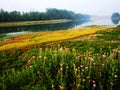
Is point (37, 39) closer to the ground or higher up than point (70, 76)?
closer to the ground

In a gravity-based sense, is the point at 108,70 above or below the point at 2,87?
above

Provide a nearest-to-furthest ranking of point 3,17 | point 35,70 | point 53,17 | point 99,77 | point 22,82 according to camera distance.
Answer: point 99,77
point 22,82
point 35,70
point 3,17
point 53,17

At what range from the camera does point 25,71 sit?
8922 millimetres

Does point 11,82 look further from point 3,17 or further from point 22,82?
point 3,17

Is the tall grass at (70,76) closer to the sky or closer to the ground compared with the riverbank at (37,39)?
closer to the sky

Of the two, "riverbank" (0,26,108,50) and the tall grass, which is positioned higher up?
the tall grass

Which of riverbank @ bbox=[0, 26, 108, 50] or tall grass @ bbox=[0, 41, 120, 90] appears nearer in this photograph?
tall grass @ bbox=[0, 41, 120, 90]

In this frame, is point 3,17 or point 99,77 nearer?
point 99,77

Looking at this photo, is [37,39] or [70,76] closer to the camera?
[70,76]

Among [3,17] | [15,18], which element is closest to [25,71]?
[3,17]

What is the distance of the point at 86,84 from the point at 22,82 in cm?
236

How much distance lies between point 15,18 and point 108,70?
123890mm

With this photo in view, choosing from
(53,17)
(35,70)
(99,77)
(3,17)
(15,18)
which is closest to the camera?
(99,77)

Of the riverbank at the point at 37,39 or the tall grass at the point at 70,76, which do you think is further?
the riverbank at the point at 37,39
